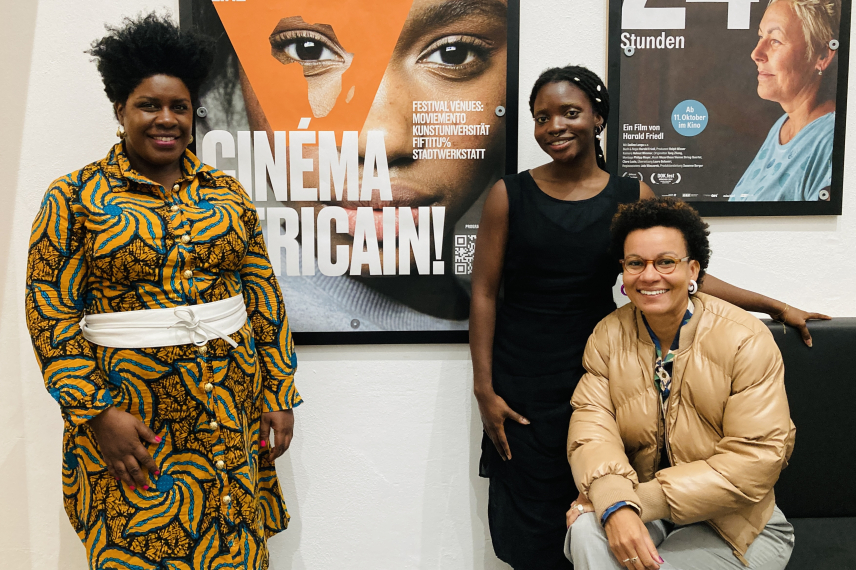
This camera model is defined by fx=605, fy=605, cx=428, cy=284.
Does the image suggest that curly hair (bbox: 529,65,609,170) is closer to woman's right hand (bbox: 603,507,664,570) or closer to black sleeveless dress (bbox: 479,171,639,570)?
black sleeveless dress (bbox: 479,171,639,570)

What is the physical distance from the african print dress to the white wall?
0.52 metres

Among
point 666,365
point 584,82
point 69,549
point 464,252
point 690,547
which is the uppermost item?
point 584,82

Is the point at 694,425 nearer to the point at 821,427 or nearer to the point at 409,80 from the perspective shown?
the point at 821,427

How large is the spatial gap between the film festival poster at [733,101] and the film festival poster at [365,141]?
389 mm

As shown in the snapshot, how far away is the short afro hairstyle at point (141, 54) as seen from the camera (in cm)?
130

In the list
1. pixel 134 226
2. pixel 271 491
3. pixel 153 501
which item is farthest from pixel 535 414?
pixel 134 226

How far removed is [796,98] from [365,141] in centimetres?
134

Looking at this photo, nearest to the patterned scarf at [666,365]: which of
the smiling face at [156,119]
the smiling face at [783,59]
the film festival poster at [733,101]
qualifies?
the film festival poster at [733,101]

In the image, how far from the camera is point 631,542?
127 cm

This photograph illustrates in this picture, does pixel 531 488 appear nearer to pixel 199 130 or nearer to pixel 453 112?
pixel 453 112

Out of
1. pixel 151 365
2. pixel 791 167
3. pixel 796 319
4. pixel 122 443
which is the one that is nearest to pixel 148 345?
pixel 151 365

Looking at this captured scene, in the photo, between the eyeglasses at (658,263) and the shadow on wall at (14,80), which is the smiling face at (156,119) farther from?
the eyeglasses at (658,263)

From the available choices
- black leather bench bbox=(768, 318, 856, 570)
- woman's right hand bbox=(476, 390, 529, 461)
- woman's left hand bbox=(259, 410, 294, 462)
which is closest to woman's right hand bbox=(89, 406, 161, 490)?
woman's left hand bbox=(259, 410, 294, 462)

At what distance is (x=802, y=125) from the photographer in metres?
1.89
